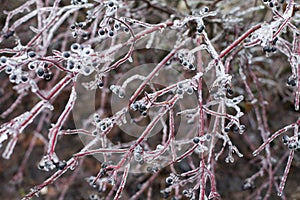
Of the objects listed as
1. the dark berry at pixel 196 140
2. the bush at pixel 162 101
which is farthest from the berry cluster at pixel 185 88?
the bush at pixel 162 101

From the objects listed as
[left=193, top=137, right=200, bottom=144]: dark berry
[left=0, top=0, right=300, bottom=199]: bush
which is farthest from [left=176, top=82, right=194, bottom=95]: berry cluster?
[left=0, top=0, right=300, bottom=199]: bush

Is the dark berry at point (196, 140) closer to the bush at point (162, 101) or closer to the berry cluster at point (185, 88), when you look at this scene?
the berry cluster at point (185, 88)

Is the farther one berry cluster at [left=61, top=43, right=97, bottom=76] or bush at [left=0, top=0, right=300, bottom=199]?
bush at [left=0, top=0, right=300, bottom=199]

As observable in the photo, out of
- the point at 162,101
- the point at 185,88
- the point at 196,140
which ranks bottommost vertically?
the point at 162,101

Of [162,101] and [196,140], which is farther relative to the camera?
[162,101]

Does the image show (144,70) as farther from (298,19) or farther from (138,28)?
(298,19)

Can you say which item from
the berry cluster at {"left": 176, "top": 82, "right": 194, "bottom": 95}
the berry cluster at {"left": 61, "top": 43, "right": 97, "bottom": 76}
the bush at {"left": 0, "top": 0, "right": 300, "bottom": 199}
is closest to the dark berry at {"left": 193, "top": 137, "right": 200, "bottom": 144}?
the berry cluster at {"left": 176, "top": 82, "right": 194, "bottom": 95}

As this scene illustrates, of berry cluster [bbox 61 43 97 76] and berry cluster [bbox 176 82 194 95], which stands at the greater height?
berry cluster [bbox 61 43 97 76]

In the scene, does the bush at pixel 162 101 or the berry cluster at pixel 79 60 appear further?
the bush at pixel 162 101

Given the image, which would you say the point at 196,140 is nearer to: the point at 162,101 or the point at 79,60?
the point at 79,60

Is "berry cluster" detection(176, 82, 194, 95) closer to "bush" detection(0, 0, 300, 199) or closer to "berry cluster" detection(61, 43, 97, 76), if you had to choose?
"berry cluster" detection(61, 43, 97, 76)

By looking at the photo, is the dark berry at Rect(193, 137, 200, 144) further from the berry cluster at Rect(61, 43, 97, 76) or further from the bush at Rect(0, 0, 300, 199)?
the bush at Rect(0, 0, 300, 199)

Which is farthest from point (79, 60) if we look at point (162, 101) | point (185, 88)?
point (162, 101)
